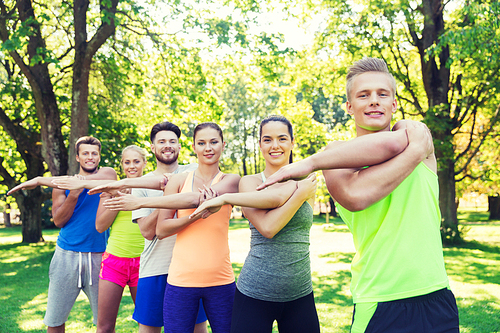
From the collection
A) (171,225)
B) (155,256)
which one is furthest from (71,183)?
(171,225)

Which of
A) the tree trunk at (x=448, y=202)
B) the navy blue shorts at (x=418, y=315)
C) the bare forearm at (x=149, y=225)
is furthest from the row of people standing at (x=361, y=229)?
the tree trunk at (x=448, y=202)

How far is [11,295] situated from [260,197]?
8.40 m

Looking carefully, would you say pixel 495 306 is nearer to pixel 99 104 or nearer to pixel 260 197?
pixel 260 197

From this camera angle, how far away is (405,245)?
1.57 meters

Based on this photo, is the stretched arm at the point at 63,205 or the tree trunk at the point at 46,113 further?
the tree trunk at the point at 46,113

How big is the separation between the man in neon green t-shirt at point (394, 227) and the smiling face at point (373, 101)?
131mm

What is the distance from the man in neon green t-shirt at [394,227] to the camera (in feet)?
5.08

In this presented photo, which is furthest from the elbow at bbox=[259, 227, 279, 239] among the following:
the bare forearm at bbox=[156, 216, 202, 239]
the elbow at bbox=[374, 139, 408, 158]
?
the elbow at bbox=[374, 139, 408, 158]

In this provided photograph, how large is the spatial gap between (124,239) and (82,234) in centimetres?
60

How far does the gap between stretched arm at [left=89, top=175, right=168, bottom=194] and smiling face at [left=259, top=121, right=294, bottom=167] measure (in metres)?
1.08

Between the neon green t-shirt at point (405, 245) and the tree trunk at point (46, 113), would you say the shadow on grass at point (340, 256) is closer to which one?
the tree trunk at point (46, 113)

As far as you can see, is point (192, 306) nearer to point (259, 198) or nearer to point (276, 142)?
point (259, 198)

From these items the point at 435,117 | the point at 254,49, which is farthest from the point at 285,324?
the point at 435,117

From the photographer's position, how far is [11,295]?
27.1 feet
